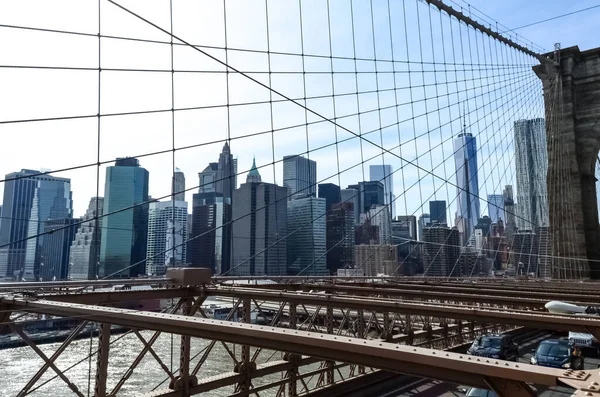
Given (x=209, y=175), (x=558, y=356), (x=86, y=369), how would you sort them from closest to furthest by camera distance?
(x=558, y=356) < (x=209, y=175) < (x=86, y=369)

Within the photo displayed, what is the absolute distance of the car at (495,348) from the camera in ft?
41.3

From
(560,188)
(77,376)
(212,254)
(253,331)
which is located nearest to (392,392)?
(212,254)

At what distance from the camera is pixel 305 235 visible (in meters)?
19.2

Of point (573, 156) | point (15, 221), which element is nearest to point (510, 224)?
point (573, 156)

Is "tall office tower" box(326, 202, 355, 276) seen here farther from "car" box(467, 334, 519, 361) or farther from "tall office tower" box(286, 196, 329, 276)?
"car" box(467, 334, 519, 361)

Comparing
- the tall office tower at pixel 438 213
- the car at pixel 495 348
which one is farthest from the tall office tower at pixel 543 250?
the car at pixel 495 348

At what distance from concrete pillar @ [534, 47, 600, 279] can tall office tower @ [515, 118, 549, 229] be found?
7618 millimetres

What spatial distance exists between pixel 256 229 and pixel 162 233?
474cm

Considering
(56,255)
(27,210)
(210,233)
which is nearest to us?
(56,255)

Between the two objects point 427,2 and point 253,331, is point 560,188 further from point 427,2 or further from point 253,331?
point 253,331

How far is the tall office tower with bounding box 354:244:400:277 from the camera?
2384cm

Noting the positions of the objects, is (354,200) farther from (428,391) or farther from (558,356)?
(428,391)

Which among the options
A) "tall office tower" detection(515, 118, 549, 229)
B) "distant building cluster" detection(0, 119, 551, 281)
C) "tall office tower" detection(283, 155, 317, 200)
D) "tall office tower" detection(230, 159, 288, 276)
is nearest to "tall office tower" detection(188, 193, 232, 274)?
"distant building cluster" detection(0, 119, 551, 281)

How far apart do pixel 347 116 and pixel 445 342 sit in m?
8.42
